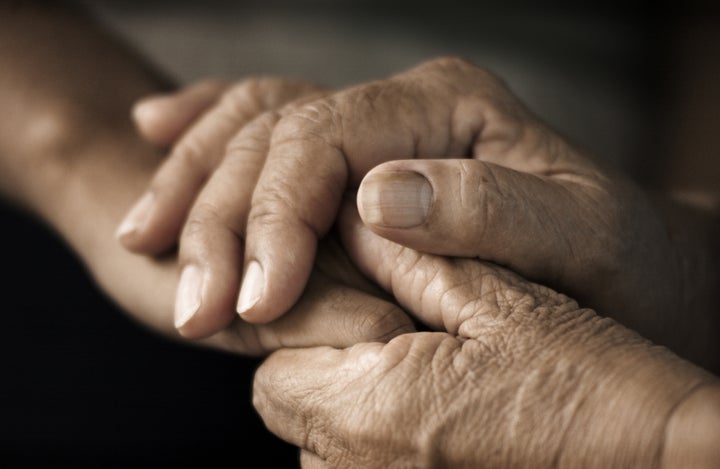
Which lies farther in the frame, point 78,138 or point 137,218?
point 78,138

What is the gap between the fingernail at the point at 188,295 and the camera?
95 centimetres

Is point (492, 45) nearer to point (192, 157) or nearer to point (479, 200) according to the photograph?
point (192, 157)

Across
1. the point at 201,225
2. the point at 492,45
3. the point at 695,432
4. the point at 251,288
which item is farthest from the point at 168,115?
the point at 492,45

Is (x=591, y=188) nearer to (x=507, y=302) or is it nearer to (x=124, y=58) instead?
(x=507, y=302)

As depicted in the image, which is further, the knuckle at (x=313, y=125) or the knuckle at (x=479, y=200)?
the knuckle at (x=313, y=125)

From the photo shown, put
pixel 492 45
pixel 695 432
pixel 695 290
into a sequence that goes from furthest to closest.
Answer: pixel 492 45 → pixel 695 290 → pixel 695 432

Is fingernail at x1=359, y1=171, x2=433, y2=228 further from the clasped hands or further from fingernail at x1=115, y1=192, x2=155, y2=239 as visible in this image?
fingernail at x1=115, y1=192, x2=155, y2=239

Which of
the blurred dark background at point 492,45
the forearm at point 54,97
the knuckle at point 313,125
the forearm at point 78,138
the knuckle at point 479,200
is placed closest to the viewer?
the knuckle at point 479,200

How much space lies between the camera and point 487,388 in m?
0.77

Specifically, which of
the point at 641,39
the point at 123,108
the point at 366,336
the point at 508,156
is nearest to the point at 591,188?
the point at 508,156

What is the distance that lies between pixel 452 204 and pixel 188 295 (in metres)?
0.34

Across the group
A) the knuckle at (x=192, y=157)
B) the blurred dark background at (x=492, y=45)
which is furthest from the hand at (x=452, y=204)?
the blurred dark background at (x=492, y=45)

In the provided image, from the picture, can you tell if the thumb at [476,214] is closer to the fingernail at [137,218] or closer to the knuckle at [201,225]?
the knuckle at [201,225]

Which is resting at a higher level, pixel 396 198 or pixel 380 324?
pixel 396 198
